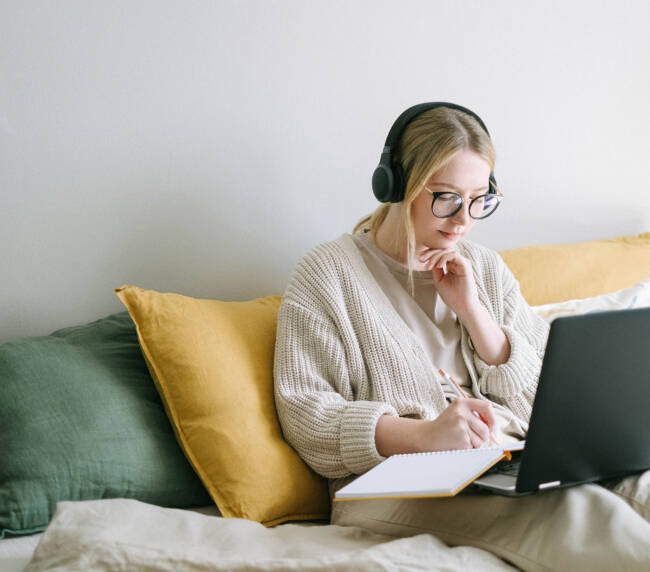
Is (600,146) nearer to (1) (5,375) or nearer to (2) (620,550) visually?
(2) (620,550)

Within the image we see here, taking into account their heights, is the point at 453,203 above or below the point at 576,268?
above

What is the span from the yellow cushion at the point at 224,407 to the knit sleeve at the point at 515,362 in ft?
1.32

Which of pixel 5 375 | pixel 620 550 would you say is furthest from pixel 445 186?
pixel 5 375

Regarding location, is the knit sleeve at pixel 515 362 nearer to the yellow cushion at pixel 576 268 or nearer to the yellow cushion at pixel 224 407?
the yellow cushion at pixel 576 268

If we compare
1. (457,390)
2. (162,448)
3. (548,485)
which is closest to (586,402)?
(548,485)

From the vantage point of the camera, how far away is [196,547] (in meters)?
0.92

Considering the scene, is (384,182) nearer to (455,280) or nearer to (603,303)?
(455,280)

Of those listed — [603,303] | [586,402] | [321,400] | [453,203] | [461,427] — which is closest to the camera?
[586,402]

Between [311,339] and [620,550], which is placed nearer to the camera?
[620,550]

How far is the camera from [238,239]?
1738 mm

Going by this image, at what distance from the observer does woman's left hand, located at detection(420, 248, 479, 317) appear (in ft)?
4.81

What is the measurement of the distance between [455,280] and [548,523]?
0.64m

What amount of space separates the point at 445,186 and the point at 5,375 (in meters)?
0.87

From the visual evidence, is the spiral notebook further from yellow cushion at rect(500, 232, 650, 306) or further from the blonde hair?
yellow cushion at rect(500, 232, 650, 306)
